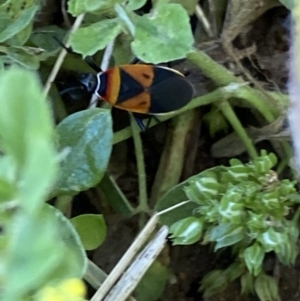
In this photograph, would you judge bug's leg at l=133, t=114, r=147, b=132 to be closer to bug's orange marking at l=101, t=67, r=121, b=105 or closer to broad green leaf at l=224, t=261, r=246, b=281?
bug's orange marking at l=101, t=67, r=121, b=105

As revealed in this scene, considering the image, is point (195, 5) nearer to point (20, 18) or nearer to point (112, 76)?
point (112, 76)

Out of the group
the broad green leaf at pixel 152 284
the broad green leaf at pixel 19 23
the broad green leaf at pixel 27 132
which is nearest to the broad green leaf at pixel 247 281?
the broad green leaf at pixel 152 284

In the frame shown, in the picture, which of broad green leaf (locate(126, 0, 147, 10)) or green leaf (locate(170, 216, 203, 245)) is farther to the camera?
green leaf (locate(170, 216, 203, 245))

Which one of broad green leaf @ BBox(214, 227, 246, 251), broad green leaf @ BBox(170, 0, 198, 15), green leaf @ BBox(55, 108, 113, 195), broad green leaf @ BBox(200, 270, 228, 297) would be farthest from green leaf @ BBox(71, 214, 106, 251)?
broad green leaf @ BBox(170, 0, 198, 15)

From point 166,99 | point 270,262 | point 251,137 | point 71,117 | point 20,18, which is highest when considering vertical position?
point 20,18

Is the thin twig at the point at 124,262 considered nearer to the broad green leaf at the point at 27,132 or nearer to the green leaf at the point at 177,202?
the green leaf at the point at 177,202

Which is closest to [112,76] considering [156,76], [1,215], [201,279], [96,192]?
[156,76]
